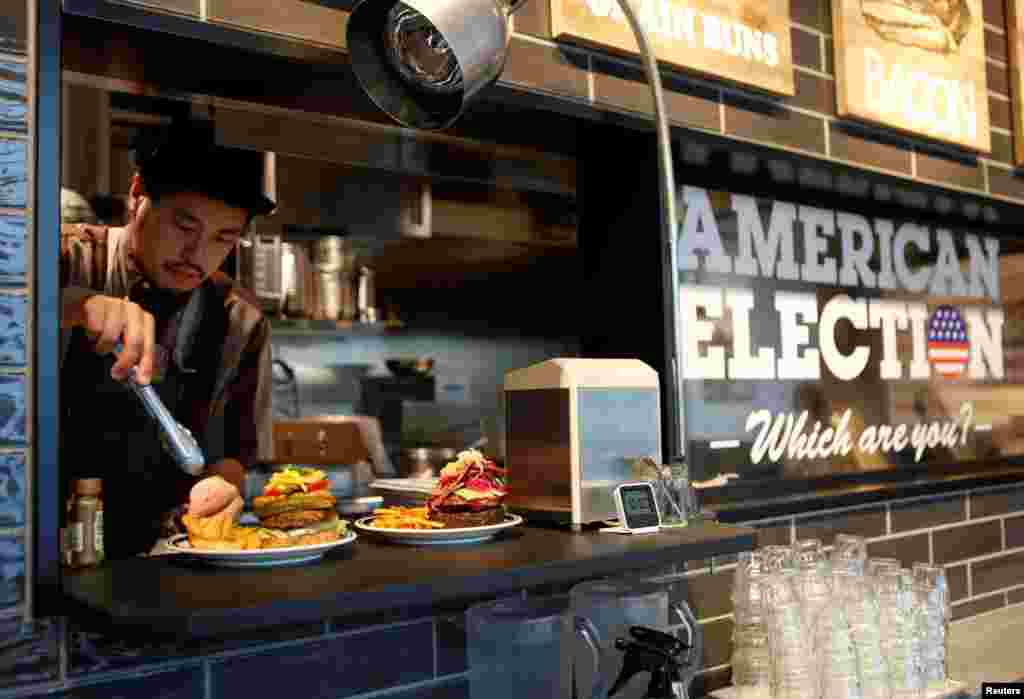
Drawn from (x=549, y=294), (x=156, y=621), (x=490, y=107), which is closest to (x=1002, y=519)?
(x=490, y=107)

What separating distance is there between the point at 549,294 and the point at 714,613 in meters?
3.87

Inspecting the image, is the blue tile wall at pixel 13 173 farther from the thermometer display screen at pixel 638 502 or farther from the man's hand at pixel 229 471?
the man's hand at pixel 229 471

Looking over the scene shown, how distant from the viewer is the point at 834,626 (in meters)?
1.84

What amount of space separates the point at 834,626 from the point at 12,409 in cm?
145

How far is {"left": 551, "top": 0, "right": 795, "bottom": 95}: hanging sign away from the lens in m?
2.04

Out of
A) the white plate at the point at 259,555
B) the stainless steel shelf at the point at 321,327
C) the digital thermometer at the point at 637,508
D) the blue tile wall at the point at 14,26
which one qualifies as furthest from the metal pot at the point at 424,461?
the blue tile wall at the point at 14,26

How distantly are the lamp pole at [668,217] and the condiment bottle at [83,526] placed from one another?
3.47 feet

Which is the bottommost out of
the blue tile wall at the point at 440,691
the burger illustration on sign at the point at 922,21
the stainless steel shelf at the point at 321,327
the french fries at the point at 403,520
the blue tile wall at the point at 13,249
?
the blue tile wall at the point at 440,691

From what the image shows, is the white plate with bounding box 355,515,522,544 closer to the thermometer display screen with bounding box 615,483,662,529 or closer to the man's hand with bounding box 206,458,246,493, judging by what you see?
the thermometer display screen with bounding box 615,483,662,529

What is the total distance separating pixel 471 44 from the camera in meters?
1.46

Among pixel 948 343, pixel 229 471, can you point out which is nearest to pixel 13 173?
pixel 229 471

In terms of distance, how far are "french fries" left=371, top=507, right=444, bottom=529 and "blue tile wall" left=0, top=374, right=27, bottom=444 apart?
0.60m

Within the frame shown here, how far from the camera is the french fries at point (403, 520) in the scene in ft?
5.55

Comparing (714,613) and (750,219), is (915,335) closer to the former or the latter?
(750,219)
